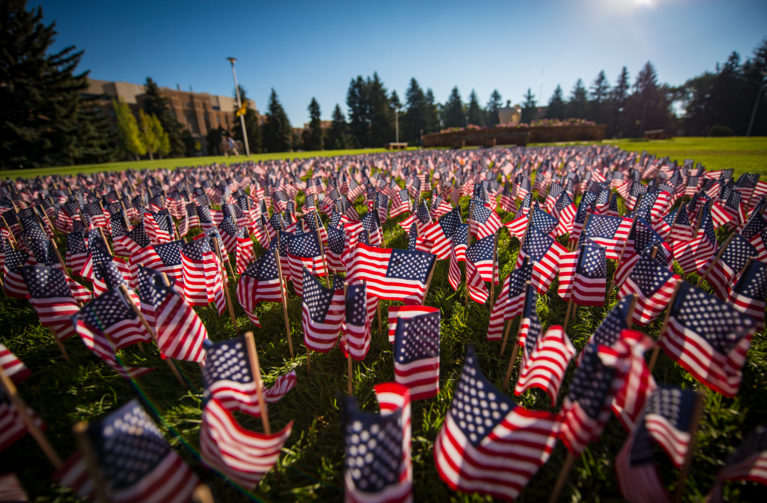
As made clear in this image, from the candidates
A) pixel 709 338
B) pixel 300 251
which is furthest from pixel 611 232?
pixel 300 251

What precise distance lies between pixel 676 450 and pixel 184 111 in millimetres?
113985

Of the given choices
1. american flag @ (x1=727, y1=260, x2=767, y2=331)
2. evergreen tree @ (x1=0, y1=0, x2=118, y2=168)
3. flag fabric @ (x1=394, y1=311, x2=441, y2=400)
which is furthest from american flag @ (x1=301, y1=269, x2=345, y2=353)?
evergreen tree @ (x1=0, y1=0, x2=118, y2=168)

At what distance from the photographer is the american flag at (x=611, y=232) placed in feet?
13.8

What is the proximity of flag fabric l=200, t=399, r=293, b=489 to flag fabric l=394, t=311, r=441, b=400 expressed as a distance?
89 centimetres

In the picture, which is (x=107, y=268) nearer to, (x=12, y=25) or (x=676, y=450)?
(x=676, y=450)

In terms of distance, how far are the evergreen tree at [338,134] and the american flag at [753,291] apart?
239 feet

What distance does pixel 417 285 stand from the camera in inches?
122

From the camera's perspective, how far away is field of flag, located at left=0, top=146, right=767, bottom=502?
1574mm

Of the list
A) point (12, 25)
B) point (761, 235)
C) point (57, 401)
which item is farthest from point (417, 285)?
point (12, 25)

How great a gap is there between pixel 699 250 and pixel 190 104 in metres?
115

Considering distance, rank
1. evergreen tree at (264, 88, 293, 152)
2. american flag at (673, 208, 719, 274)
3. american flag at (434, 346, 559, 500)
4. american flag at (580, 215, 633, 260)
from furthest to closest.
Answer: evergreen tree at (264, 88, 293, 152) < american flag at (580, 215, 633, 260) < american flag at (673, 208, 719, 274) < american flag at (434, 346, 559, 500)

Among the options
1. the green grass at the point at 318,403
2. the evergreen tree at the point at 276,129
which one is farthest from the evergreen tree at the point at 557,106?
the green grass at the point at 318,403

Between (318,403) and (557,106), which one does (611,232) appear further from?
(557,106)

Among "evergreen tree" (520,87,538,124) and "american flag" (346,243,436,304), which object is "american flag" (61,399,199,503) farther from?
"evergreen tree" (520,87,538,124)
